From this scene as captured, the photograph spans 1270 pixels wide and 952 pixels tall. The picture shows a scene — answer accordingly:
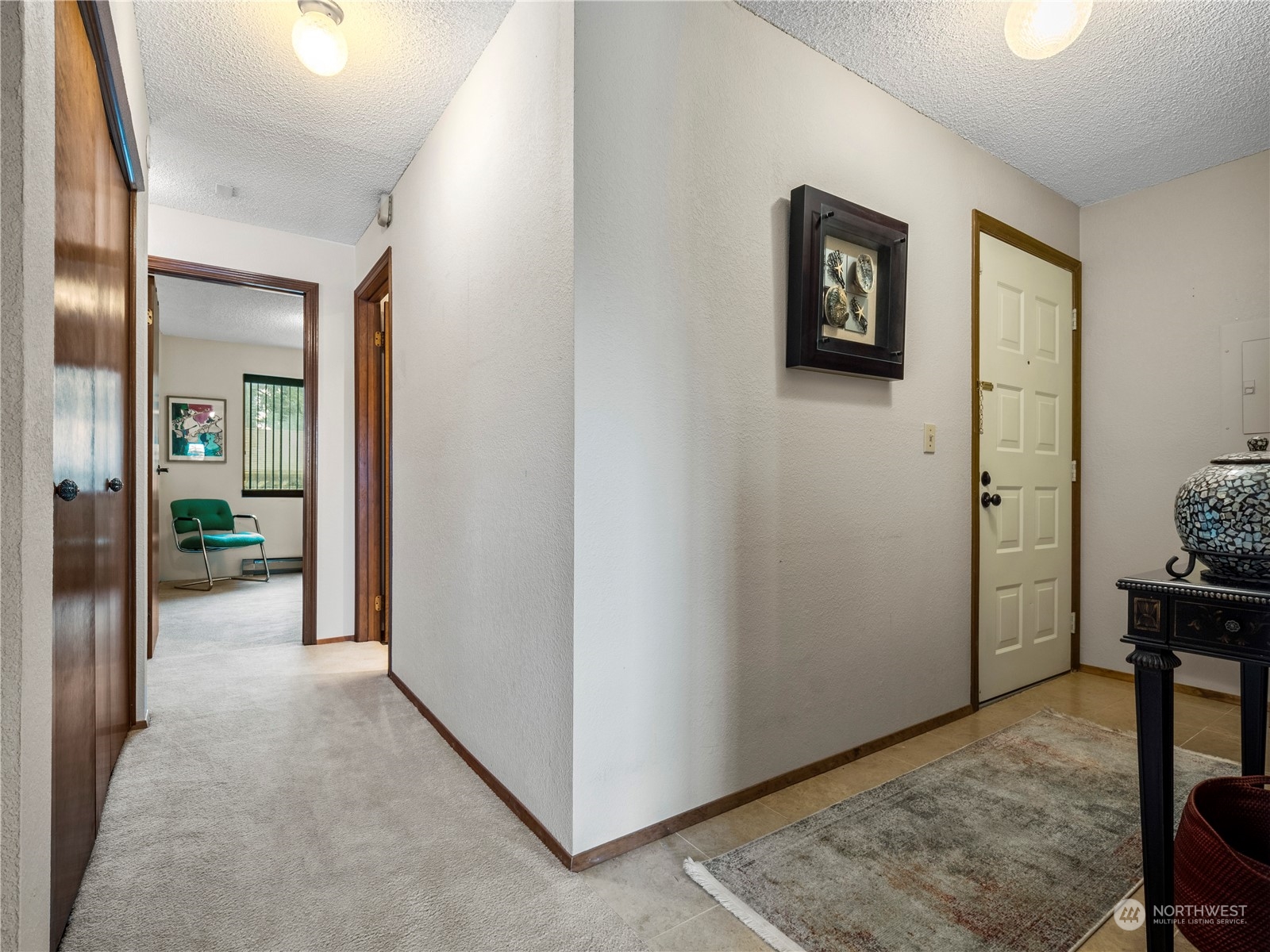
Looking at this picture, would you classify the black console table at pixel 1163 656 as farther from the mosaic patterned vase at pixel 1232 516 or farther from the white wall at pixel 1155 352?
the white wall at pixel 1155 352

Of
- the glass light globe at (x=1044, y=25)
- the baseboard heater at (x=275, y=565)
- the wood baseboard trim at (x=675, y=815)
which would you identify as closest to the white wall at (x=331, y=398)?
the wood baseboard trim at (x=675, y=815)

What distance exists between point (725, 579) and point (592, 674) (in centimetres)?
47

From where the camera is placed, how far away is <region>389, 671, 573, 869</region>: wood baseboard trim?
160cm

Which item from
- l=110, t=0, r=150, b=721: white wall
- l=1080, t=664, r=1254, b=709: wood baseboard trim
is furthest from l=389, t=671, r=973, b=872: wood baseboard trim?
l=1080, t=664, r=1254, b=709: wood baseboard trim

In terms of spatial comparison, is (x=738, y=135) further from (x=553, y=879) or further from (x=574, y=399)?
(x=553, y=879)

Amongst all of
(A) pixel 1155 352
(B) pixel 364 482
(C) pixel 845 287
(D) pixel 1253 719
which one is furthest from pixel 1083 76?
(B) pixel 364 482

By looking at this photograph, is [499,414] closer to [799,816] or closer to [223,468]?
[799,816]

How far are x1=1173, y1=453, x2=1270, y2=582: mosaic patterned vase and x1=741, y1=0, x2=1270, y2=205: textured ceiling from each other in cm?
157

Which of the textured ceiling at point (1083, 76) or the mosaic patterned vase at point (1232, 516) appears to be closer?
the mosaic patterned vase at point (1232, 516)

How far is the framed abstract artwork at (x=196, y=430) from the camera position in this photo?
612 centimetres

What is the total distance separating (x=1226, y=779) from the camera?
1301mm

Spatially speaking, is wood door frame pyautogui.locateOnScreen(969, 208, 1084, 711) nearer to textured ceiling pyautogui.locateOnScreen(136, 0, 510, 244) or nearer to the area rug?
the area rug

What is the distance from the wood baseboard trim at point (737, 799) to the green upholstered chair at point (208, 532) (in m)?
5.32

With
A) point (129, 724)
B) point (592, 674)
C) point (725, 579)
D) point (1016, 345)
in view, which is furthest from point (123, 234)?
point (1016, 345)
